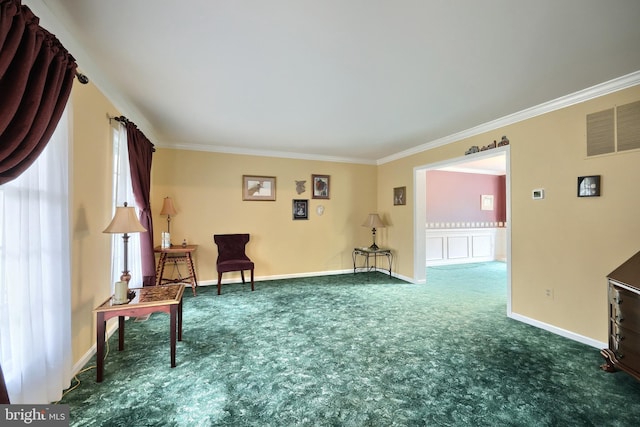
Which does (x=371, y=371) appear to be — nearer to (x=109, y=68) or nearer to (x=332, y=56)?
(x=332, y=56)

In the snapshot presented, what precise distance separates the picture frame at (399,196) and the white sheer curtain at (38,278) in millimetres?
4822

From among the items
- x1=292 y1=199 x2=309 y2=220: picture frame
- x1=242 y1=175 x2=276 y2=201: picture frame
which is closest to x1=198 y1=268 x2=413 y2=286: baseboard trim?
x1=292 y1=199 x2=309 y2=220: picture frame

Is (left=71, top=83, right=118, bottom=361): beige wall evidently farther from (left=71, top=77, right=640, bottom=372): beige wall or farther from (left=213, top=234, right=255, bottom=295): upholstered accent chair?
(left=213, top=234, right=255, bottom=295): upholstered accent chair

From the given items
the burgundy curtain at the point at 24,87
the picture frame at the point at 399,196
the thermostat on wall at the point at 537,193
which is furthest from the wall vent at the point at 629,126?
the burgundy curtain at the point at 24,87

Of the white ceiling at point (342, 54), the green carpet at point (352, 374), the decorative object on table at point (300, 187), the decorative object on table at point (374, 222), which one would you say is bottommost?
the green carpet at point (352, 374)

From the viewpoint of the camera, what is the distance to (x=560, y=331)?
9.50 ft

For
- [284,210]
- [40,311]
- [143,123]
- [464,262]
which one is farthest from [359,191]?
[40,311]

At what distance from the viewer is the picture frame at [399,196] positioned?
17.4 ft

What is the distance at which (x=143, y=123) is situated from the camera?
11.9 feet

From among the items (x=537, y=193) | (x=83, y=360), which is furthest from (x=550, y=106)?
(x=83, y=360)

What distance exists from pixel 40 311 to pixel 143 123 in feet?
9.08

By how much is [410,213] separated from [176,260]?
167 inches

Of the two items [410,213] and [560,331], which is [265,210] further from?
[560,331]

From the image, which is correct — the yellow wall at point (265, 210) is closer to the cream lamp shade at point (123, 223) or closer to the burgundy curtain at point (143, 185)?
the burgundy curtain at point (143, 185)
